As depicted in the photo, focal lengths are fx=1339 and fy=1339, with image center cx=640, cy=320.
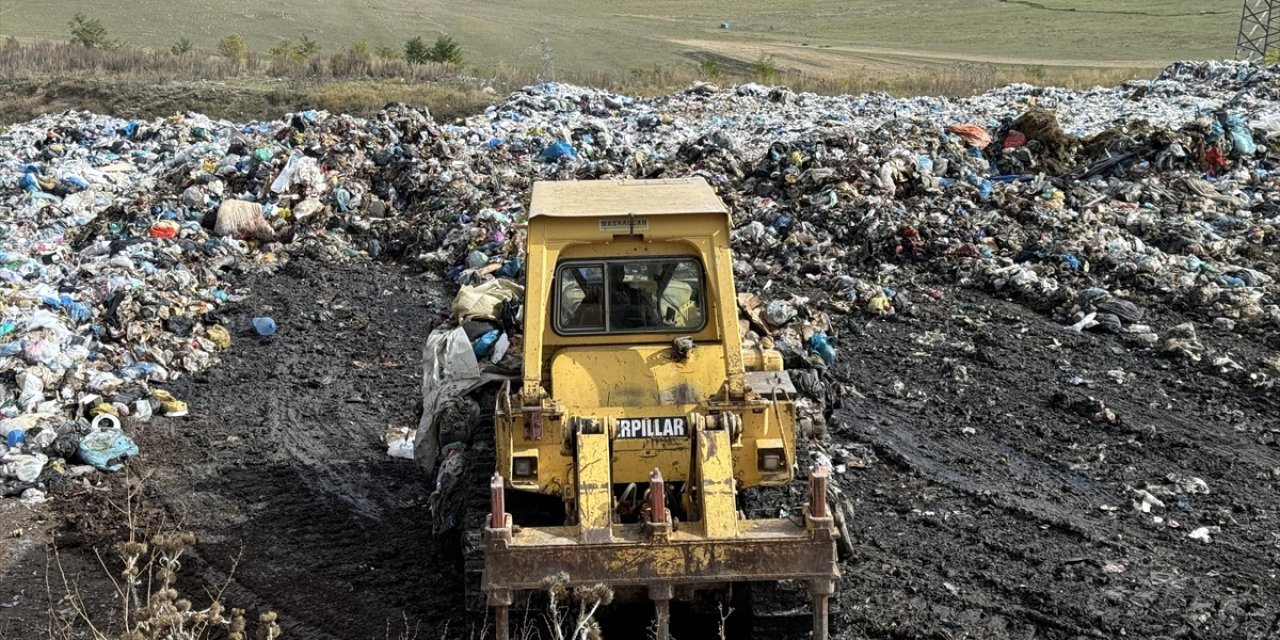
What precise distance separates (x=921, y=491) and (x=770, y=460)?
2.55 metres

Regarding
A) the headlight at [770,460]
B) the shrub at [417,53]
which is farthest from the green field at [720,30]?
the headlight at [770,460]

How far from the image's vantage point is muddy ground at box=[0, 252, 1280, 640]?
6605 mm

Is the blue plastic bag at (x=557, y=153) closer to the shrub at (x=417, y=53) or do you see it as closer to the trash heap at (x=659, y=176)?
the trash heap at (x=659, y=176)

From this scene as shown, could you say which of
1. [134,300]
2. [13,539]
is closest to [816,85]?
[134,300]

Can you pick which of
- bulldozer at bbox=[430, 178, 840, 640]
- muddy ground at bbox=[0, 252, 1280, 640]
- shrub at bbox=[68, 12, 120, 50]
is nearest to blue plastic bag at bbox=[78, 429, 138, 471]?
muddy ground at bbox=[0, 252, 1280, 640]

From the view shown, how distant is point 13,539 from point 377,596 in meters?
2.54

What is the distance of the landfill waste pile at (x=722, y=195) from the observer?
10.7 metres

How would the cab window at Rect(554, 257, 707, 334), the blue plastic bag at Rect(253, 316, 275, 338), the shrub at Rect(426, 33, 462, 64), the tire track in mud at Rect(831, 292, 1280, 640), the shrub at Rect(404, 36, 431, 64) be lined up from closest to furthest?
the cab window at Rect(554, 257, 707, 334), the tire track in mud at Rect(831, 292, 1280, 640), the blue plastic bag at Rect(253, 316, 275, 338), the shrub at Rect(404, 36, 431, 64), the shrub at Rect(426, 33, 462, 64)

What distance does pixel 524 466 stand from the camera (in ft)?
19.4

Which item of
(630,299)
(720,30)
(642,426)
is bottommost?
(720,30)

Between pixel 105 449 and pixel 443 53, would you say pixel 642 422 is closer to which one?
pixel 105 449

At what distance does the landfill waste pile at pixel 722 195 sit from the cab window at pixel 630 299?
132 cm

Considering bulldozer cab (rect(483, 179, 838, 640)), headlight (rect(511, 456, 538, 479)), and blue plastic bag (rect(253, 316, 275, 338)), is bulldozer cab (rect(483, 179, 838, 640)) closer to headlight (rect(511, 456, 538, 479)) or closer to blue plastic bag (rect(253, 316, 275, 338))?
headlight (rect(511, 456, 538, 479))

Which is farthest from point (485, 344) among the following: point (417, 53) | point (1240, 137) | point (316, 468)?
point (417, 53)
